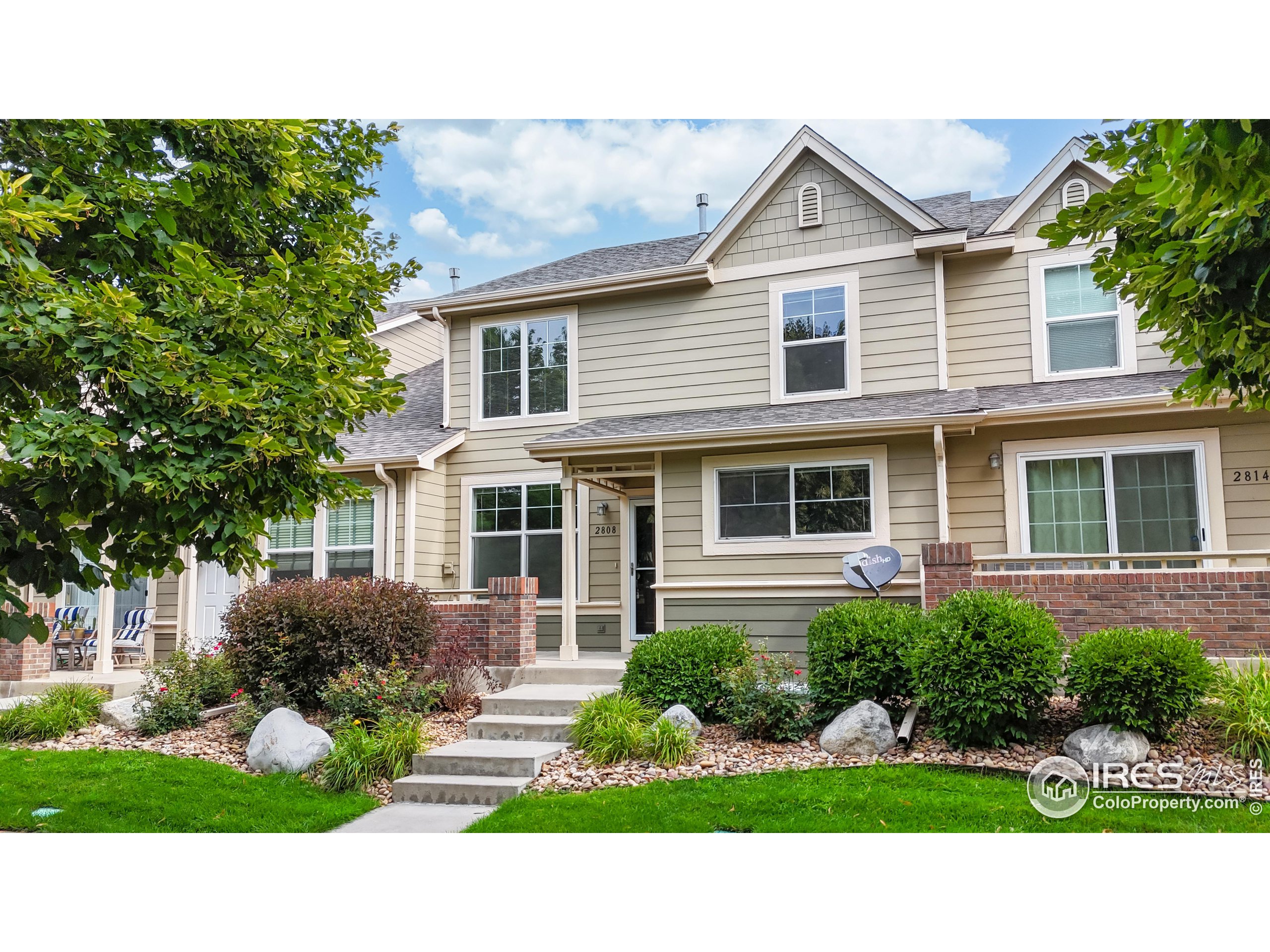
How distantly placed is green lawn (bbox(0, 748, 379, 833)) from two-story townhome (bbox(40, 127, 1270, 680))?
13.1 ft

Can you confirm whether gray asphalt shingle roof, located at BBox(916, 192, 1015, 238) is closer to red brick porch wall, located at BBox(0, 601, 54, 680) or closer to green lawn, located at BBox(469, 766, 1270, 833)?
green lawn, located at BBox(469, 766, 1270, 833)

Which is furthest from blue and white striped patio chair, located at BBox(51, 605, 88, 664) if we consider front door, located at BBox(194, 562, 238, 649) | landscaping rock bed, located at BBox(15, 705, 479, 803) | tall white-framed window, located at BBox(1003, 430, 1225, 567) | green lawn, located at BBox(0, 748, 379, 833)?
tall white-framed window, located at BBox(1003, 430, 1225, 567)

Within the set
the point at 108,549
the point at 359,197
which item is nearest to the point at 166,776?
the point at 108,549

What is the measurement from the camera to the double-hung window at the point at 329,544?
12828mm

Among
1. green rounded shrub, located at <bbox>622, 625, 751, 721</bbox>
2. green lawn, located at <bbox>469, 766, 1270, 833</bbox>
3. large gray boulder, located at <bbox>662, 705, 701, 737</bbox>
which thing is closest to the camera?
green lawn, located at <bbox>469, 766, 1270, 833</bbox>

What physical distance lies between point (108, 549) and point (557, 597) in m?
7.93

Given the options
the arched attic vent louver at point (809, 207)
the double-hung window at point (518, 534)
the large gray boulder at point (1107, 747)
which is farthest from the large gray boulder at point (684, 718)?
the arched attic vent louver at point (809, 207)

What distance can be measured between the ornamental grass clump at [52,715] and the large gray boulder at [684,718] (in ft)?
20.8

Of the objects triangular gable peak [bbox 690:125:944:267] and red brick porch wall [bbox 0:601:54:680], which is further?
red brick porch wall [bbox 0:601:54:680]

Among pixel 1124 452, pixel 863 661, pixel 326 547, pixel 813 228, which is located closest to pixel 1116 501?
pixel 1124 452

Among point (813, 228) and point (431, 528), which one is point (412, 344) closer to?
point (431, 528)

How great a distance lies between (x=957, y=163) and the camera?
49.2 feet

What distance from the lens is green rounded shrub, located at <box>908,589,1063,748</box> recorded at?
6.80 metres

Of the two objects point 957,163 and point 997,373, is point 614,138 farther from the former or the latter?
point 997,373
